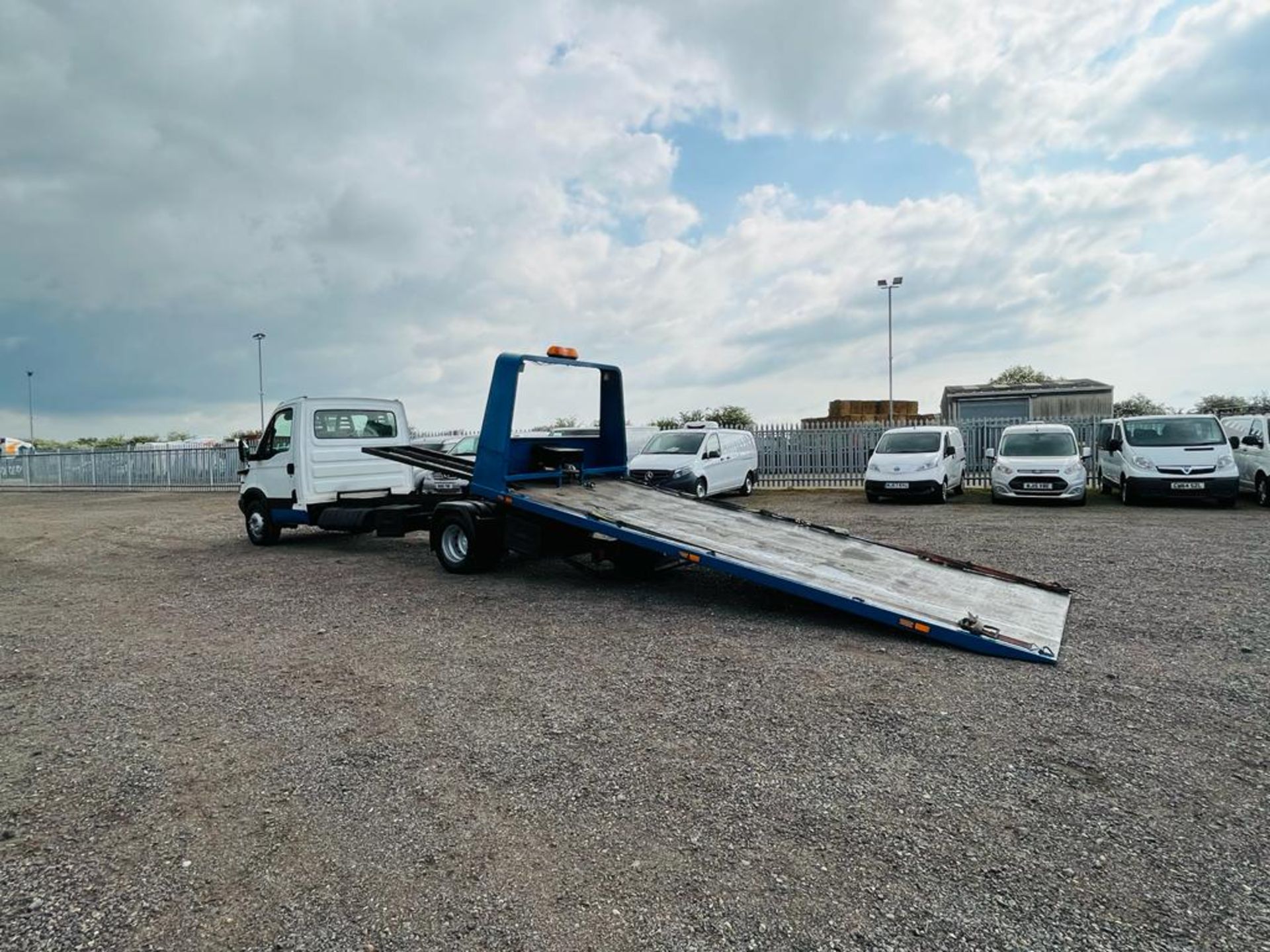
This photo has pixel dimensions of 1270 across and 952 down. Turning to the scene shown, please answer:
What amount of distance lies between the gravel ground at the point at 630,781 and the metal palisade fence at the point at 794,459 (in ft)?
49.4

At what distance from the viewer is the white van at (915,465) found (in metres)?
15.9

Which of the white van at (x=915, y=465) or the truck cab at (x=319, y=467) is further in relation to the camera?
the white van at (x=915, y=465)

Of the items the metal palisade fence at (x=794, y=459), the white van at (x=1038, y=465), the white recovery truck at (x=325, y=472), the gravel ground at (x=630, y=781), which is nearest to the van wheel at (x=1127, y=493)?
the white van at (x=1038, y=465)

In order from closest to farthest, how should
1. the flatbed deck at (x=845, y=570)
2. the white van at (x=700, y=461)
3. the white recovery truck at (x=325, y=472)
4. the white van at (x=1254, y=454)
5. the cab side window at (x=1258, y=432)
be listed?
1. the flatbed deck at (x=845, y=570)
2. the white recovery truck at (x=325, y=472)
3. the white van at (x=1254, y=454)
4. the cab side window at (x=1258, y=432)
5. the white van at (x=700, y=461)

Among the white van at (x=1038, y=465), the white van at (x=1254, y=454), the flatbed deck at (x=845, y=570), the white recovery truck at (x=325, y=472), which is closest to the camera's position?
the flatbed deck at (x=845, y=570)

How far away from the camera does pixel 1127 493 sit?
583 inches

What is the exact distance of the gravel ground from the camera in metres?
2.37

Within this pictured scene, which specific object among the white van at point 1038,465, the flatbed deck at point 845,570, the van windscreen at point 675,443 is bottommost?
the flatbed deck at point 845,570

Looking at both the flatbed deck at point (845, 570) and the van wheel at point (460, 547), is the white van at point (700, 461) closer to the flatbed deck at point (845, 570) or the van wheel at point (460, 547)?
the van wheel at point (460, 547)

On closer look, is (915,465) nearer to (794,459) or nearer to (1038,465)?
(1038,465)

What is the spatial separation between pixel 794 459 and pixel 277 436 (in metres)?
15.4

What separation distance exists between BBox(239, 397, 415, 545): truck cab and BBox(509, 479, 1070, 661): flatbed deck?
3944mm

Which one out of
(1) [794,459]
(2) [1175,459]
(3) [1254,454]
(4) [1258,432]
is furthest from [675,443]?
→ (4) [1258,432]

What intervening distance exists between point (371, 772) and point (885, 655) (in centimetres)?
344
